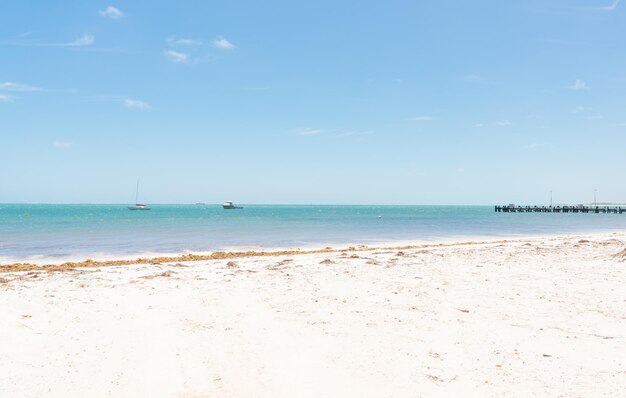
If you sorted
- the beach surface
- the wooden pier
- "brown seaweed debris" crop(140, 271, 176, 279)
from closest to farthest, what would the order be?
the beach surface < "brown seaweed debris" crop(140, 271, 176, 279) < the wooden pier

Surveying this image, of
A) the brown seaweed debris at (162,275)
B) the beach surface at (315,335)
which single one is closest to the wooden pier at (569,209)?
the beach surface at (315,335)

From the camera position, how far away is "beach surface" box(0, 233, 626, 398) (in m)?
5.09

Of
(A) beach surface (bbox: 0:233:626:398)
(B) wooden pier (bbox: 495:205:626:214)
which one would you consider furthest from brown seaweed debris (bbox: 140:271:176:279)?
(B) wooden pier (bbox: 495:205:626:214)

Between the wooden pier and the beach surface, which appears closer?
the beach surface

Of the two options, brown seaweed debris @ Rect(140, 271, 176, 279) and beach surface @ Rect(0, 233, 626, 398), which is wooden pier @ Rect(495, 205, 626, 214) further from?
brown seaweed debris @ Rect(140, 271, 176, 279)

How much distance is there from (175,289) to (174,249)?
13367 millimetres

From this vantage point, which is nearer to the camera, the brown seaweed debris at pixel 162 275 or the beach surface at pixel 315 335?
the beach surface at pixel 315 335

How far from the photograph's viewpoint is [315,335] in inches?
271

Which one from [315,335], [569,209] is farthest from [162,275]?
[569,209]

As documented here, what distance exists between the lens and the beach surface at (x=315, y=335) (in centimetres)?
509

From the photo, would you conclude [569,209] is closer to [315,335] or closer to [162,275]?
[162,275]

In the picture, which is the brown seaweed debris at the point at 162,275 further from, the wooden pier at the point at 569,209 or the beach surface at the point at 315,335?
the wooden pier at the point at 569,209

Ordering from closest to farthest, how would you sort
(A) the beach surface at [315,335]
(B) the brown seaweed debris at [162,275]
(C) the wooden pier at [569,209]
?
1. (A) the beach surface at [315,335]
2. (B) the brown seaweed debris at [162,275]
3. (C) the wooden pier at [569,209]

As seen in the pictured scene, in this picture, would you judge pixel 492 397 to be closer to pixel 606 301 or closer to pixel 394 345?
pixel 394 345
